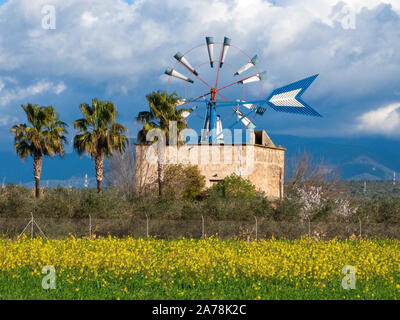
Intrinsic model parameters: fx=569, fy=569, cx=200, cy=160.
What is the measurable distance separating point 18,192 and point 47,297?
20959mm

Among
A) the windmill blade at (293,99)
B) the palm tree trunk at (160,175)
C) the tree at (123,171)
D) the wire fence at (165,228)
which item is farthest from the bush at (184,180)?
the wire fence at (165,228)

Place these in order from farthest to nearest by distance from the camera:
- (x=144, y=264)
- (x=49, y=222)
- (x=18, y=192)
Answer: (x=18, y=192), (x=49, y=222), (x=144, y=264)

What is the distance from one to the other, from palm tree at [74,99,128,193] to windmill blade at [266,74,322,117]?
13812mm

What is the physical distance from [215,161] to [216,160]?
0.38 ft

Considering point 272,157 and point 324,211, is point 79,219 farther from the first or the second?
point 272,157

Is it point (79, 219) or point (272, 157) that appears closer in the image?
point (79, 219)

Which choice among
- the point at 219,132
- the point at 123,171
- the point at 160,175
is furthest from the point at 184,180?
the point at 123,171

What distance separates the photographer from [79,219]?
98.9 feet

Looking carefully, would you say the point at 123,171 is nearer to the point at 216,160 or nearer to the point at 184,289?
the point at 216,160

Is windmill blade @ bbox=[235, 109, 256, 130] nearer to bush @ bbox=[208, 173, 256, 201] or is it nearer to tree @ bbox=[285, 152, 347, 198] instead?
bush @ bbox=[208, 173, 256, 201]

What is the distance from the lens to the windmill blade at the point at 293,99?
43969 mm

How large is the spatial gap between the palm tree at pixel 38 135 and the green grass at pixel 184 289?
2530cm

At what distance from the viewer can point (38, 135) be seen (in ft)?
132
